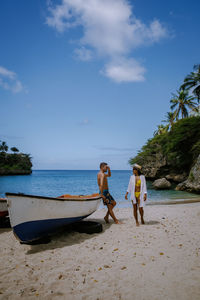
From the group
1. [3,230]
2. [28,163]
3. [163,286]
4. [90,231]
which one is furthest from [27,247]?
[28,163]

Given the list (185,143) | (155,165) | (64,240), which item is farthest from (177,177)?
(64,240)

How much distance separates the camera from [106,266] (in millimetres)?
3906

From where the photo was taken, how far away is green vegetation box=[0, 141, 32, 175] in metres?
84.1

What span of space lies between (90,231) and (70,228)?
0.77 metres

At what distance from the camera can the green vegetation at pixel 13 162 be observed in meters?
84.1

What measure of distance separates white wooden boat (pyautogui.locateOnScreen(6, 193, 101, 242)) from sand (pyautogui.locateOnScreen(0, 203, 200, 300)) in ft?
1.53

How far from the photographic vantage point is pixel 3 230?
7.02m

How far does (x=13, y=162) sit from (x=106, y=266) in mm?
94041

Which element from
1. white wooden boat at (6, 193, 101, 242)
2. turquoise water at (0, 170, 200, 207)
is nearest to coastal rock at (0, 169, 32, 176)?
turquoise water at (0, 170, 200, 207)

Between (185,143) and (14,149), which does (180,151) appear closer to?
(185,143)

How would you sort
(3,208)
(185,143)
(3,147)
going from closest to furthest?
(3,208) → (185,143) → (3,147)

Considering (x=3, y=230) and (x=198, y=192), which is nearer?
(x=3, y=230)

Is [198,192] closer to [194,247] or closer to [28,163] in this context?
[194,247]

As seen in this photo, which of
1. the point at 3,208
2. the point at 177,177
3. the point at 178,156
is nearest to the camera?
the point at 3,208
